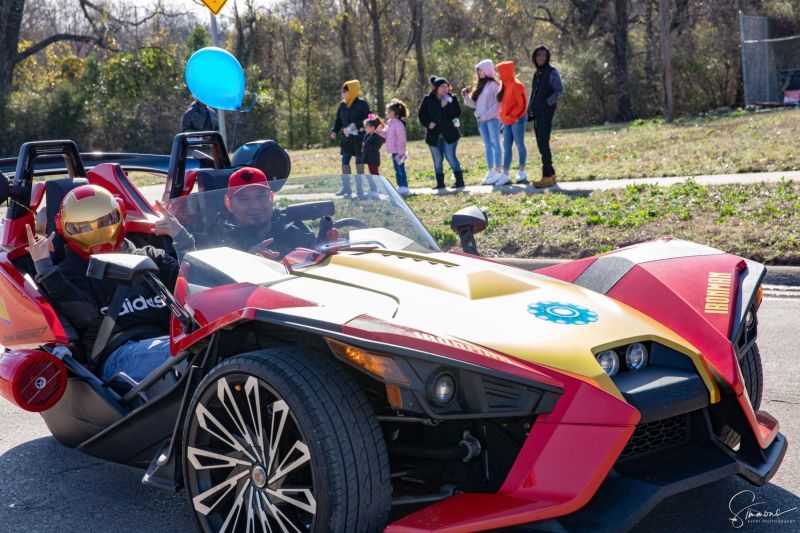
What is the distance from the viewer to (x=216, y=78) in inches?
292

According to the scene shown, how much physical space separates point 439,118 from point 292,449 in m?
11.9

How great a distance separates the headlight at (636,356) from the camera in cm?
315

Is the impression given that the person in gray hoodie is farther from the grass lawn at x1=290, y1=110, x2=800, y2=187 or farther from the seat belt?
the seat belt

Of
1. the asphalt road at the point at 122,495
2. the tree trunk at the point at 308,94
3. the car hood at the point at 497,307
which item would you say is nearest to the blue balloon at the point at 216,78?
the asphalt road at the point at 122,495

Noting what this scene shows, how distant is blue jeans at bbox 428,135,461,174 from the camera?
14.4m

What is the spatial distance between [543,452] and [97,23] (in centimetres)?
3429

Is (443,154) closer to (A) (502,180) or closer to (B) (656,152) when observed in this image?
(A) (502,180)

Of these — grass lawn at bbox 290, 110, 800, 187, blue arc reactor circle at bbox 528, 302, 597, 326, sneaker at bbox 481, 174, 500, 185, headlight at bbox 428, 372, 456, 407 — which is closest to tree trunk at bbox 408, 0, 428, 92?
grass lawn at bbox 290, 110, 800, 187

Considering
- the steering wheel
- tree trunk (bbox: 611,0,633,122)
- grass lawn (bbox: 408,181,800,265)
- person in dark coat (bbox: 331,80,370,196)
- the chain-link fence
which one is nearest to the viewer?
the steering wheel

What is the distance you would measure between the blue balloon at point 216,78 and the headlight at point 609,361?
4.92 metres

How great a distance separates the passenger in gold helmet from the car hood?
1.26 meters

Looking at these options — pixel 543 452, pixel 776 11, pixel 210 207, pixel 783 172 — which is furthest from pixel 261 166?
pixel 776 11

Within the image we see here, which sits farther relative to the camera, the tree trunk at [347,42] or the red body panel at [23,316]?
the tree trunk at [347,42]

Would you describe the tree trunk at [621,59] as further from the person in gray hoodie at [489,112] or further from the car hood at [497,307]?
the car hood at [497,307]
